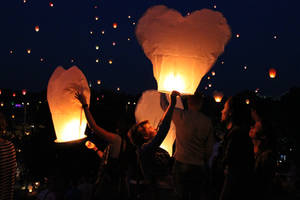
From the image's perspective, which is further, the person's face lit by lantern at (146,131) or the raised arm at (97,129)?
the raised arm at (97,129)

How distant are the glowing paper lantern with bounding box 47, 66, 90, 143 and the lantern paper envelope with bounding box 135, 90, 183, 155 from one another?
112 centimetres

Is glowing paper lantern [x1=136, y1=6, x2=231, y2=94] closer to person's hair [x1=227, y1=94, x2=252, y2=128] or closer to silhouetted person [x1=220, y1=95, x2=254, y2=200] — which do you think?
person's hair [x1=227, y1=94, x2=252, y2=128]

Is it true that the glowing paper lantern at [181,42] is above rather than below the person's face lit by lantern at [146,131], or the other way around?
above

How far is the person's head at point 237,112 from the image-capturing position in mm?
3133

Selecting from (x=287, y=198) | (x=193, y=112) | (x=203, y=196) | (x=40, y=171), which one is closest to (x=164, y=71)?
(x=193, y=112)

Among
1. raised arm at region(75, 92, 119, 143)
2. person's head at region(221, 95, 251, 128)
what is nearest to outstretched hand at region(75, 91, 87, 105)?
raised arm at region(75, 92, 119, 143)

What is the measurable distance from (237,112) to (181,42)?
0.88 m

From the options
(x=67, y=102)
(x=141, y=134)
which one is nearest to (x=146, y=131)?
(x=141, y=134)

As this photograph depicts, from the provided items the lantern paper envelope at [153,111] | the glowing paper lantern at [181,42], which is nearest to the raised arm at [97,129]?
the glowing paper lantern at [181,42]

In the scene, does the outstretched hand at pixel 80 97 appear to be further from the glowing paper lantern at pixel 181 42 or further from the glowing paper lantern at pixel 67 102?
the glowing paper lantern at pixel 181 42

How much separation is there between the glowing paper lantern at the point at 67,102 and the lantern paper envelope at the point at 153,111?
1.12 m

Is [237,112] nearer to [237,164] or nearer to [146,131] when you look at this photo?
[237,164]

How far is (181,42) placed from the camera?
2.98 metres

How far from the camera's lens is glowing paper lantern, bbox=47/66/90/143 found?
3.51 m
